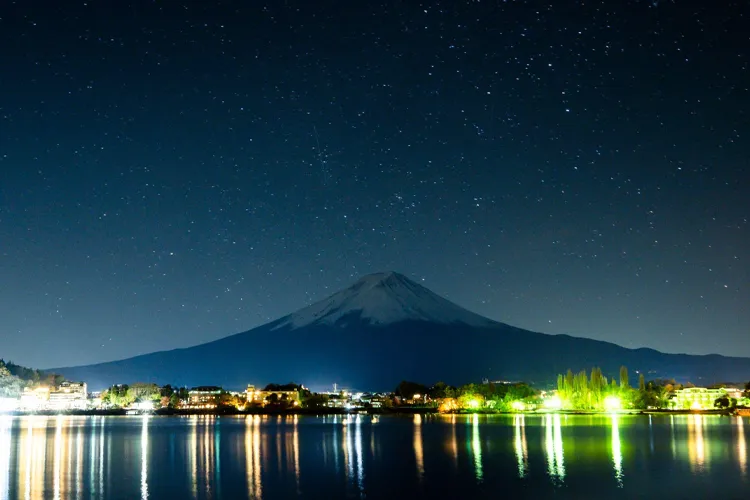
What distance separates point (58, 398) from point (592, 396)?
109563 mm

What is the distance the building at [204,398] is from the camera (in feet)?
576

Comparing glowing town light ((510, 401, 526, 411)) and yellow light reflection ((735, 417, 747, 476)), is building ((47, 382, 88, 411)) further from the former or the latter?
yellow light reflection ((735, 417, 747, 476))

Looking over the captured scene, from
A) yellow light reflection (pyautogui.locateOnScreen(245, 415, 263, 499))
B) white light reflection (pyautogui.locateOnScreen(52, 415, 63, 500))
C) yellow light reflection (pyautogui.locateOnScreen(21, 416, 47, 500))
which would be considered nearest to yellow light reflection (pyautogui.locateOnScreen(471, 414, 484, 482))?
yellow light reflection (pyautogui.locateOnScreen(245, 415, 263, 499))

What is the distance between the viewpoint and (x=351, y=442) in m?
56.4

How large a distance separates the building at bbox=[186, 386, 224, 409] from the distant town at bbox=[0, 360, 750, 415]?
0.04 meters

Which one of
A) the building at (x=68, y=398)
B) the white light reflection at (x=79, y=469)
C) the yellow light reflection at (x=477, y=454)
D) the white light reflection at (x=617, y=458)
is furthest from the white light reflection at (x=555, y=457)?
the building at (x=68, y=398)

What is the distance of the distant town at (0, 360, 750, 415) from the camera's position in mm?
121019

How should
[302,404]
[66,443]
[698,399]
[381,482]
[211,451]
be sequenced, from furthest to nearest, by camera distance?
[302,404] → [698,399] → [66,443] → [211,451] → [381,482]

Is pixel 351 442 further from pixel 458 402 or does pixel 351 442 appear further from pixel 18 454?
pixel 458 402

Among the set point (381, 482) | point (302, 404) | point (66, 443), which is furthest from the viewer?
point (302, 404)

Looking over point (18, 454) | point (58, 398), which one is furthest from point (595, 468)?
point (58, 398)

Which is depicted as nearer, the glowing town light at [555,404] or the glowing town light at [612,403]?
the glowing town light at [612,403]

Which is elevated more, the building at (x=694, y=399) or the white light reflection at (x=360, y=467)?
the white light reflection at (x=360, y=467)

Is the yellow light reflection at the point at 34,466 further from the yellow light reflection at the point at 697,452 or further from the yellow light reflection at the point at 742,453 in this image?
the yellow light reflection at the point at 742,453
